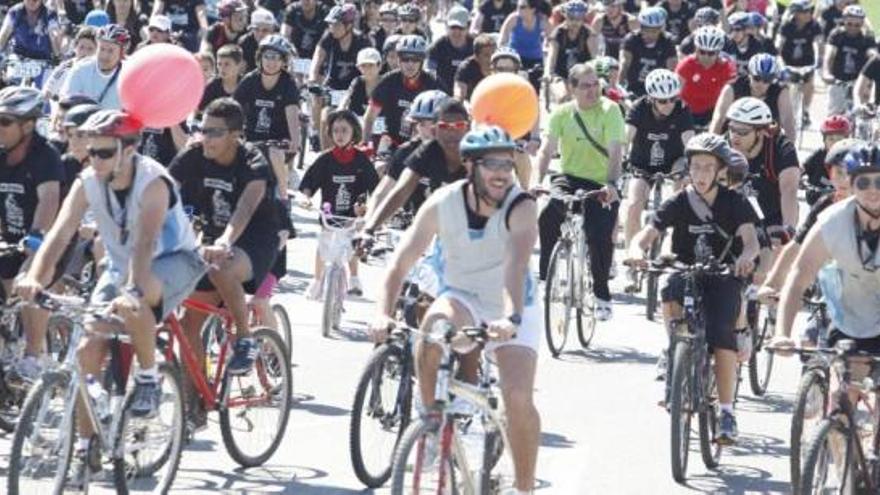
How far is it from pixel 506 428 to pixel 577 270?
22.7 ft

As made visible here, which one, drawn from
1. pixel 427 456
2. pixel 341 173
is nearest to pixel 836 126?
pixel 341 173

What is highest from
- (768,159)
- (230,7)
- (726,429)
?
(230,7)

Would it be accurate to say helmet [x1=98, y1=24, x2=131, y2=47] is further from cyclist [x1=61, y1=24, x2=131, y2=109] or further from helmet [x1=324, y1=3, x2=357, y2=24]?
helmet [x1=324, y1=3, x2=357, y2=24]

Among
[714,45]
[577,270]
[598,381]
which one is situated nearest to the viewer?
[598,381]

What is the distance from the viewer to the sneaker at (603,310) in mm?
17859

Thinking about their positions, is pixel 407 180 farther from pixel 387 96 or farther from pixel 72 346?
pixel 387 96

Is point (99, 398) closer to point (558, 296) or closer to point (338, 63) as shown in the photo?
point (558, 296)

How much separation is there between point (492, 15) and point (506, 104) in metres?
17.2

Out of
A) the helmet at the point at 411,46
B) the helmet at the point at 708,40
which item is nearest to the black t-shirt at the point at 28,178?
the helmet at the point at 411,46

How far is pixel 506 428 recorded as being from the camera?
1074 centimetres

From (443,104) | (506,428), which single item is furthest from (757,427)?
(506,428)

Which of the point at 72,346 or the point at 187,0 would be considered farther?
the point at 187,0

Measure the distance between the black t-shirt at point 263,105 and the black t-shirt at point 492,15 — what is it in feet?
34.4

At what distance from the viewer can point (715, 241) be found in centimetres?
1377
